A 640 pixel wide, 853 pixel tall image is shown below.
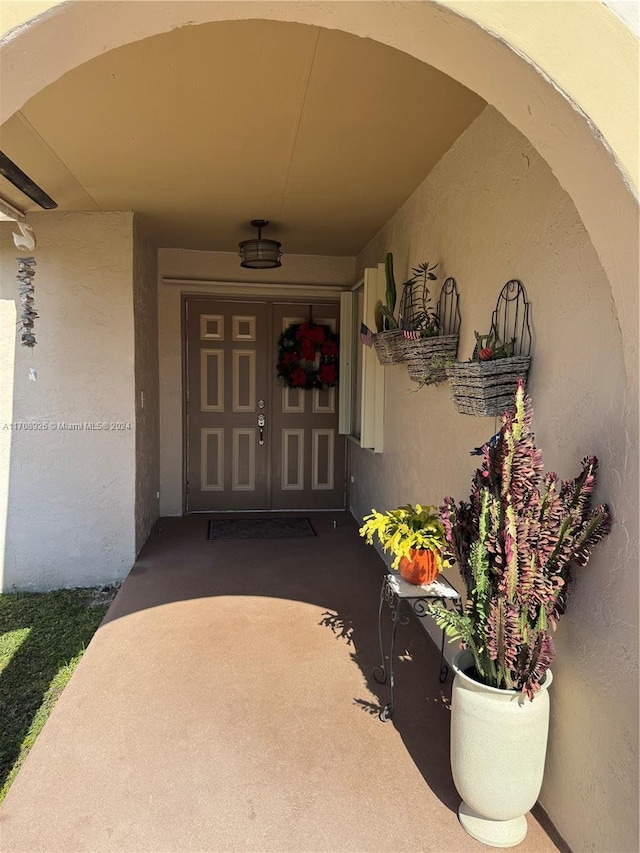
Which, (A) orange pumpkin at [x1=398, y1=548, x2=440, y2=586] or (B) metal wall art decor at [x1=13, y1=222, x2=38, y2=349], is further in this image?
(B) metal wall art decor at [x1=13, y1=222, x2=38, y2=349]

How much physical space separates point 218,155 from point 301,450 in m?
3.20

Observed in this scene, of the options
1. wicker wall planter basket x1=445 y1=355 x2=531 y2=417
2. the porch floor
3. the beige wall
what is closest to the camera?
the beige wall

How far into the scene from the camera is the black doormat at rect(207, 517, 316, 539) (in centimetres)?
477

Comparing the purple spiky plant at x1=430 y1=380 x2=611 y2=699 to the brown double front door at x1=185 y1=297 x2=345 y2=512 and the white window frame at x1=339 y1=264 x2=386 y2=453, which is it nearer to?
the white window frame at x1=339 y1=264 x2=386 y2=453

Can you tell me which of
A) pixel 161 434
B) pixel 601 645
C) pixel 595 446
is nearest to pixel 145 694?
pixel 601 645

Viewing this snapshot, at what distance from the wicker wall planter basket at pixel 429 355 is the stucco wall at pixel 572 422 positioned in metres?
0.09

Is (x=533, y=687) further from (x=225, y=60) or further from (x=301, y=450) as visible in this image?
(x=301, y=450)

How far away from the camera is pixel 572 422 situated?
1.74m

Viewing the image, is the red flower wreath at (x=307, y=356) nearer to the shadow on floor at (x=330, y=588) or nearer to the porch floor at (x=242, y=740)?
the shadow on floor at (x=330, y=588)

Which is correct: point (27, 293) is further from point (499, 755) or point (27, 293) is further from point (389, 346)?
point (499, 755)

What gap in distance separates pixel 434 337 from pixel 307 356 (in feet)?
9.14

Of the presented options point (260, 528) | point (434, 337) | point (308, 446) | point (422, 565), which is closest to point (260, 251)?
point (434, 337)

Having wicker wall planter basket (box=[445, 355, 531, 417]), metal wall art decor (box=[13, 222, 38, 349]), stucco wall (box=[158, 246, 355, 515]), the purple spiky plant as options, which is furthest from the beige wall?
stucco wall (box=[158, 246, 355, 515])

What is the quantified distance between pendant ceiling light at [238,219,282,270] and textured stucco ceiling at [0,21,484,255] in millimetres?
203
